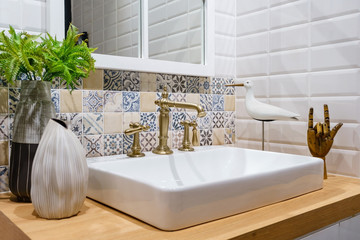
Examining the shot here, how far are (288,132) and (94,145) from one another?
0.74 metres

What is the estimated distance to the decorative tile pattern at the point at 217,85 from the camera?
146 centimetres

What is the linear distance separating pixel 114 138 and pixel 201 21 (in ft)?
2.07

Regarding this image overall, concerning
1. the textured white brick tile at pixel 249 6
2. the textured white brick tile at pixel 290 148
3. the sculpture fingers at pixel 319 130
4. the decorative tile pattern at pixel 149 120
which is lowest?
the textured white brick tile at pixel 290 148

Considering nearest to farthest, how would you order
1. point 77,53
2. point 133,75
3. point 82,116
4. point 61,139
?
point 61,139 < point 77,53 < point 82,116 < point 133,75

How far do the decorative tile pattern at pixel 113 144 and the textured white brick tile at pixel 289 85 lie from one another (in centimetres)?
65

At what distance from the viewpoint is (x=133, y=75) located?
122 cm

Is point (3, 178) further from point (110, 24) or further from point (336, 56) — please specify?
point (336, 56)

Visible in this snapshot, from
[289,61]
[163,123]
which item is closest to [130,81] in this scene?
[163,123]

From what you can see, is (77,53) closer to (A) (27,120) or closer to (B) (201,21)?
(A) (27,120)

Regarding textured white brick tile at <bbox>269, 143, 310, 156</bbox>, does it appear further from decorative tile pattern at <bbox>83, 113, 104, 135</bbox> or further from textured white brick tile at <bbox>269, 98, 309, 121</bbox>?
decorative tile pattern at <bbox>83, 113, 104, 135</bbox>

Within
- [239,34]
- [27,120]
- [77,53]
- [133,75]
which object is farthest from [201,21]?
[27,120]

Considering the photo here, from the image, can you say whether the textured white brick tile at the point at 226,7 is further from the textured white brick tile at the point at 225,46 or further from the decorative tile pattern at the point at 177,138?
the decorative tile pattern at the point at 177,138

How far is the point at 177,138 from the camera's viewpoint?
1348mm

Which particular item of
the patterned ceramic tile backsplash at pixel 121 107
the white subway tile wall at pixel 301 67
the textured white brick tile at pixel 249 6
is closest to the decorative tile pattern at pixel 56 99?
the patterned ceramic tile backsplash at pixel 121 107
